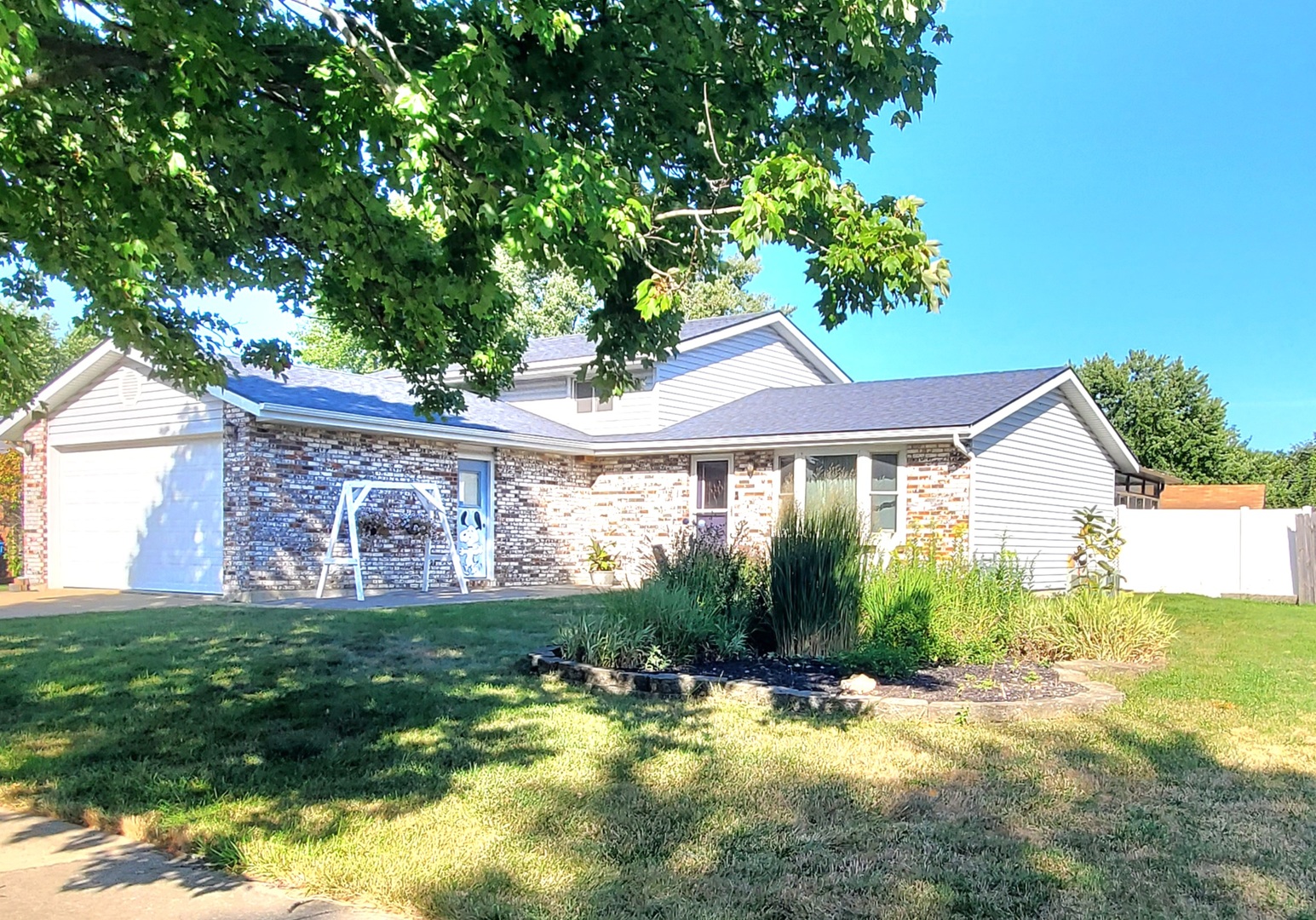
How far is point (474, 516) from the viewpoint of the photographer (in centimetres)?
1688

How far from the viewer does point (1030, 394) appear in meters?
15.6

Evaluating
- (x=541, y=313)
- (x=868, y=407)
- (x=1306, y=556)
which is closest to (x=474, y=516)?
(x=868, y=407)

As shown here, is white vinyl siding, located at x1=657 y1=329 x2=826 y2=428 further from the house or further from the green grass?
the green grass

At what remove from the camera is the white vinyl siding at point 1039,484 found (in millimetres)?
15195

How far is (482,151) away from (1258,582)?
711 inches

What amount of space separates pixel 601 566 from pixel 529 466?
7.50 ft

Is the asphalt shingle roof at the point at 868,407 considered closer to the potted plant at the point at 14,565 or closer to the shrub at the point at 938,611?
the shrub at the point at 938,611

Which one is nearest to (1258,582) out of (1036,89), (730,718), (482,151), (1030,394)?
(1030,394)

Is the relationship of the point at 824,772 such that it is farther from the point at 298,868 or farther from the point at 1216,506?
the point at 1216,506

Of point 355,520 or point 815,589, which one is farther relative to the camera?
point 355,520

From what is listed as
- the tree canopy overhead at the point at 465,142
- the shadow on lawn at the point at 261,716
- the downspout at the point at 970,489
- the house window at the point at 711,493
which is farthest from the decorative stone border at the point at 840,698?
the house window at the point at 711,493

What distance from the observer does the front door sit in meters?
16.6

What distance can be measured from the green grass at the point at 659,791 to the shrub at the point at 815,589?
1818 millimetres

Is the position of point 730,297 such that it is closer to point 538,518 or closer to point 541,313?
point 541,313
